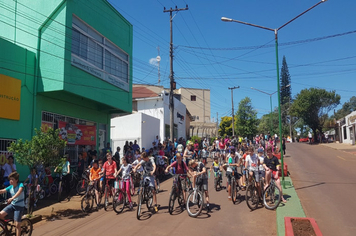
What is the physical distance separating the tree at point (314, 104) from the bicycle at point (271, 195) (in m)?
36.9

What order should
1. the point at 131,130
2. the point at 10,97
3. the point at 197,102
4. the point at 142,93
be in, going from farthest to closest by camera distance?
1. the point at 197,102
2. the point at 142,93
3. the point at 131,130
4. the point at 10,97

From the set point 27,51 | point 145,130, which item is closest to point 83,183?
point 27,51

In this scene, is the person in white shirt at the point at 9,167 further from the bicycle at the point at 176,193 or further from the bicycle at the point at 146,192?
the bicycle at the point at 176,193

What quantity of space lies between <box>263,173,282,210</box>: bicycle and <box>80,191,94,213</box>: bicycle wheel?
5.73 meters

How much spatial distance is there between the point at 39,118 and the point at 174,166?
23.3ft

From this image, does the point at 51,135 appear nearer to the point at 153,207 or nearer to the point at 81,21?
the point at 153,207

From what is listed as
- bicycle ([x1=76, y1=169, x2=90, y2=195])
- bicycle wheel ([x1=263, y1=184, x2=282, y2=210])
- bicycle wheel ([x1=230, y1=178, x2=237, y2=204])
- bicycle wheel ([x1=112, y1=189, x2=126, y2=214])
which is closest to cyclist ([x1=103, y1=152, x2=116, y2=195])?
bicycle wheel ([x1=112, y1=189, x2=126, y2=214])

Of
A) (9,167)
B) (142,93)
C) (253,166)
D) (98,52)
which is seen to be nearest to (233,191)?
(253,166)

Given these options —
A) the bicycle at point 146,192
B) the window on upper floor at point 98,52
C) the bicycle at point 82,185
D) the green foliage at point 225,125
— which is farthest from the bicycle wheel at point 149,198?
the green foliage at point 225,125

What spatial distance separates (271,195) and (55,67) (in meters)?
10.2

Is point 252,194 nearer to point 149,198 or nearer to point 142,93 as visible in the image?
point 149,198

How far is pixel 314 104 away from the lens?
141ft

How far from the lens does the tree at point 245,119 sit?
42406 millimetres

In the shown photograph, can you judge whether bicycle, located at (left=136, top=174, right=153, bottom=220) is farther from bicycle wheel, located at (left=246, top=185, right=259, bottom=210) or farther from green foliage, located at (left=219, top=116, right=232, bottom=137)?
green foliage, located at (left=219, top=116, right=232, bottom=137)
